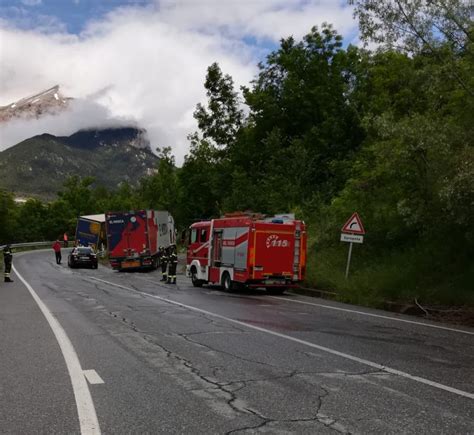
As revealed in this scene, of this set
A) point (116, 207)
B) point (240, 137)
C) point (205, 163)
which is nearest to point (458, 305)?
point (240, 137)

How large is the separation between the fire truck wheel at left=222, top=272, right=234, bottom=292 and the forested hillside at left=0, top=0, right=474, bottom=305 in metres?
2.95

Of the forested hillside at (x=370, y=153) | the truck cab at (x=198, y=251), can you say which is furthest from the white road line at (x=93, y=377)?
the truck cab at (x=198, y=251)

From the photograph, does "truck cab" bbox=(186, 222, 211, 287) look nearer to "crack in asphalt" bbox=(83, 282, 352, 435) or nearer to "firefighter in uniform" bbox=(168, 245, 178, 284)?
"firefighter in uniform" bbox=(168, 245, 178, 284)

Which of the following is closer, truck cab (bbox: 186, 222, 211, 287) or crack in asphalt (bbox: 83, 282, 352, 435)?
crack in asphalt (bbox: 83, 282, 352, 435)

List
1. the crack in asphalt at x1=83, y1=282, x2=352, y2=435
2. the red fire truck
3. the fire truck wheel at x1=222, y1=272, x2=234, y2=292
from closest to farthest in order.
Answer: the crack in asphalt at x1=83, y1=282, x2=352, y2=435 → the red fire truck → the fire truck wheel at x1=222, y1=272, x2=234, y2=292

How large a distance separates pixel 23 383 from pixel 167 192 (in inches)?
2150

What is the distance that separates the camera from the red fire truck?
1939 centimetres

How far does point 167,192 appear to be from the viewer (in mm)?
60406

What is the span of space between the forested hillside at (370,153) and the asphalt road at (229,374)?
169 inches

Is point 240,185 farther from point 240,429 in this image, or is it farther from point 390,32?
point 240,429

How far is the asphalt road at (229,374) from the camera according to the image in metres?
4.93

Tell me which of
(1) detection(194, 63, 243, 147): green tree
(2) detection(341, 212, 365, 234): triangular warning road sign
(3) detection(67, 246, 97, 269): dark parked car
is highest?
(1) detection(194, 63, 243, 147): green tree

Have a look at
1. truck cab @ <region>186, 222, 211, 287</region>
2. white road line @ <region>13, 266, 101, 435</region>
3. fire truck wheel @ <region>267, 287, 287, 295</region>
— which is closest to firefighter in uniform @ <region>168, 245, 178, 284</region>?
truck cab @ <region>186, 222, 211, 287</region>

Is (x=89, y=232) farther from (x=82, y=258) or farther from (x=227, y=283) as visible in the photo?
(x=227, y=283)
